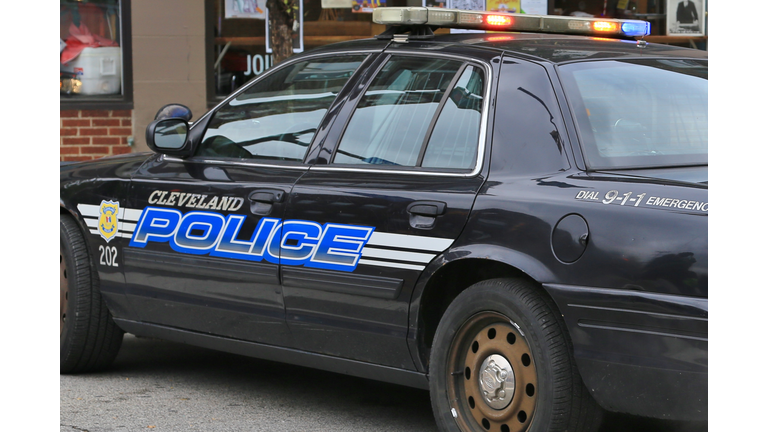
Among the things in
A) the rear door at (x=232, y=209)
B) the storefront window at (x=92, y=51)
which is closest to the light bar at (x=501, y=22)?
the rear door at (x=232, y=209)

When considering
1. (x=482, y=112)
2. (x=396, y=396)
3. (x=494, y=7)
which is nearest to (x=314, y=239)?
(x=482, y=112)

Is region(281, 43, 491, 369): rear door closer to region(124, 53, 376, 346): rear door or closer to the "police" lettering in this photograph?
the "police" lettering

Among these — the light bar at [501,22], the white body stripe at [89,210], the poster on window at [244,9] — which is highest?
the poster on window at [244,9]

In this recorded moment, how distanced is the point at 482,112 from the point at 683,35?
7.99 m

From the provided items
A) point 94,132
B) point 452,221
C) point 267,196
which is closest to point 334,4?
point 94,132

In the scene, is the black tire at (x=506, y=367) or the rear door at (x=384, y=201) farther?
the rear door at (x=384, y=201)

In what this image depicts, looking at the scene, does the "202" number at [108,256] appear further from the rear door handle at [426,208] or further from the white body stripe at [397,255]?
the rear door handle at [426,208]

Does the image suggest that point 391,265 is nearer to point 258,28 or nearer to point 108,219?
point 108,219

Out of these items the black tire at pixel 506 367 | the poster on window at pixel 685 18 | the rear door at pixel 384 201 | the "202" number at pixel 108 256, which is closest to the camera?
the black tire at pixel 506 367

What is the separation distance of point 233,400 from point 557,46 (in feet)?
7.46

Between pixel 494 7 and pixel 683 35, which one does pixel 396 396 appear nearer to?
pixel 494 7

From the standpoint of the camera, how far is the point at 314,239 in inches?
164

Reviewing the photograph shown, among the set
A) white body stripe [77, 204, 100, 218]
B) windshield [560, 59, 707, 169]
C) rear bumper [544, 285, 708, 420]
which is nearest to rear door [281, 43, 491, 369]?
windshield [560, 59, 707, 169]

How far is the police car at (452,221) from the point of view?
329 cm
